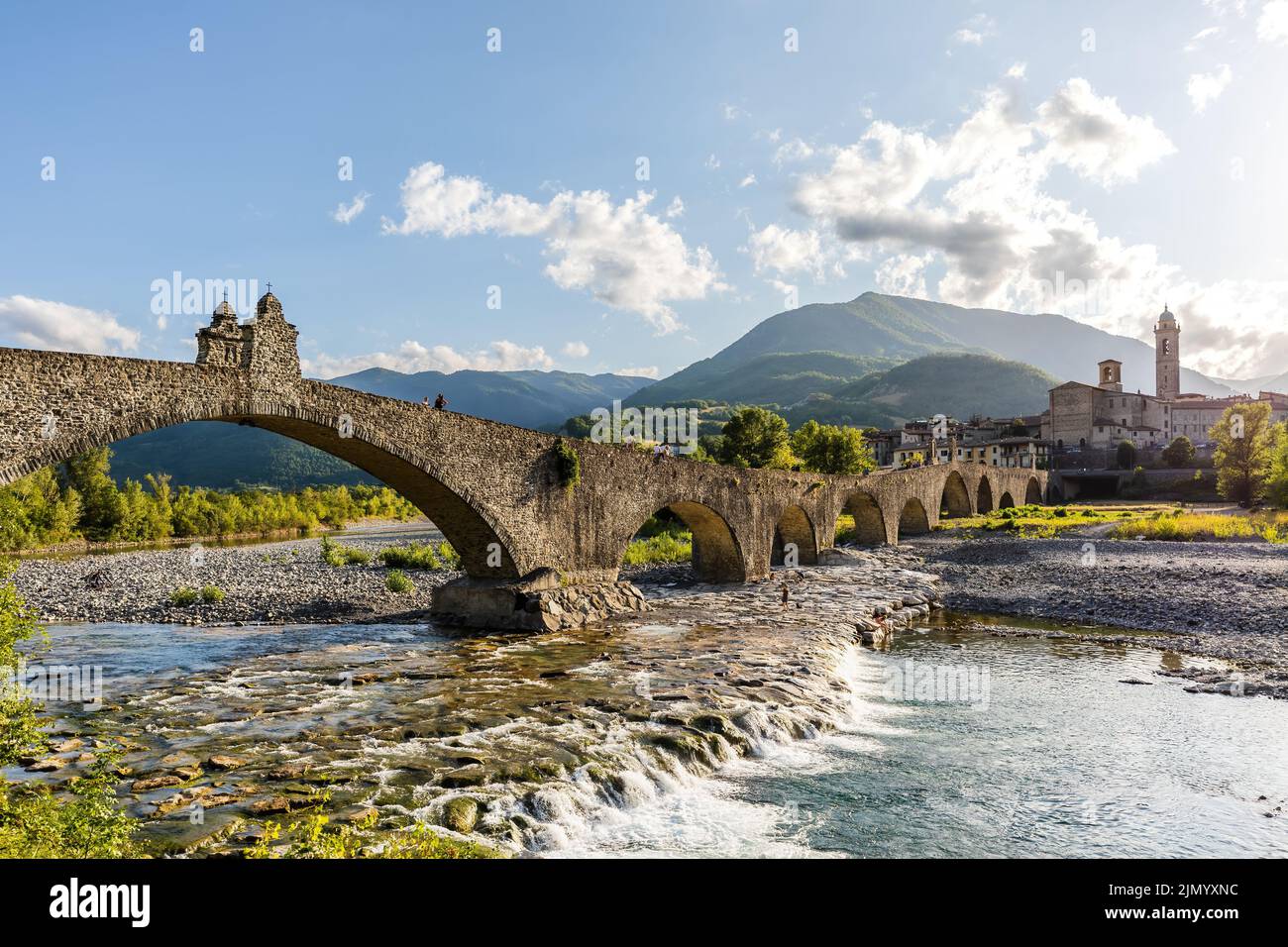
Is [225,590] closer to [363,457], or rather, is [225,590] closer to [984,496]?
[363,457]

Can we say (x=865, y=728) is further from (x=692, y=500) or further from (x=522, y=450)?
(x=692, y=500)

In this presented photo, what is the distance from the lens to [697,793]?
1036 centimetres

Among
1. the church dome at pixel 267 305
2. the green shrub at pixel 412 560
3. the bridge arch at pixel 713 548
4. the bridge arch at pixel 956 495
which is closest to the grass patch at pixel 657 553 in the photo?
the bridge arch at pixel 713 548

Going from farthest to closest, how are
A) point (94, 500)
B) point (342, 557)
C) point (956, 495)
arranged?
point (956, 495) < point (94, 500) < point (342, 557)

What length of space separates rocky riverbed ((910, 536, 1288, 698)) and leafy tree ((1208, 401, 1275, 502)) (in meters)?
22.1

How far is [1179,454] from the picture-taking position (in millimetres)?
81000

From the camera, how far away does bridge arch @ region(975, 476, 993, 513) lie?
67.3m

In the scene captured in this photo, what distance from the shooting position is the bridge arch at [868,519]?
152 feet

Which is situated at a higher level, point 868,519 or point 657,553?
point 868,519

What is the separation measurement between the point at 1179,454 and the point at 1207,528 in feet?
160

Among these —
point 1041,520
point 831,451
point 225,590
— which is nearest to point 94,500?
point 225,590

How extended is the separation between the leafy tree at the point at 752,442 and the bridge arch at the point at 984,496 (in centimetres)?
1958

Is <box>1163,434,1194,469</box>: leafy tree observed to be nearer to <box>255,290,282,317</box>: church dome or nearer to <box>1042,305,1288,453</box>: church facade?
<box>1042,305,1288,453</box>: church facade
